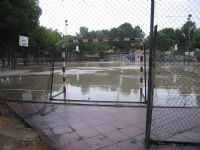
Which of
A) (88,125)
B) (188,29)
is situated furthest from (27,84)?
(188,29)

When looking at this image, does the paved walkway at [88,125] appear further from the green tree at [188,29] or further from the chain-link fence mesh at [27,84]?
the green tree at [188,29]

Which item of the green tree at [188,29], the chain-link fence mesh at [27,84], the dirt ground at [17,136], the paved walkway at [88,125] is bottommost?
the dirt ground at [17,136]

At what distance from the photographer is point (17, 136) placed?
4.98 meters

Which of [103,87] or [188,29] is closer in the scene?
[188,29]

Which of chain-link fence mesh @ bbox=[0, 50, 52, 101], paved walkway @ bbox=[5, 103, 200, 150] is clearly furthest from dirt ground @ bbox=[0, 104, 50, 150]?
chain-link fence mesh @ bbox=[0, 50, 52, 101]

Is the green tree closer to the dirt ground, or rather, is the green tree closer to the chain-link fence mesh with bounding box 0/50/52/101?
the dirt ground

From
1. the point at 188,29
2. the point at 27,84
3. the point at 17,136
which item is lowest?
the point at 17,136

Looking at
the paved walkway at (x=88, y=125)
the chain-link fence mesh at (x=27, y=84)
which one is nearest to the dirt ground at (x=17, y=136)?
the paved walkway at (x=88, y=125)

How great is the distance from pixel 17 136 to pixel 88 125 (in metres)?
1.44

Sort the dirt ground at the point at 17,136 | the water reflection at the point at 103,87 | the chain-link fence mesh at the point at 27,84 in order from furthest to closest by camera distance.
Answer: the water reflection at the point at 103,87, the chain-link fence mesh at the point at 27,84, the dirt ground at the point at 17,136

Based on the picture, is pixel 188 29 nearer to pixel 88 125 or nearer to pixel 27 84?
pixel 88 125

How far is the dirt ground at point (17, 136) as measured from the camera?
14.7 ft

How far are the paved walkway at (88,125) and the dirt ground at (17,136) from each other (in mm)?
199

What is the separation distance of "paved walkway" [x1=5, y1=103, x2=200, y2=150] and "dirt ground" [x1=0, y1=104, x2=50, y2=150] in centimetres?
20
